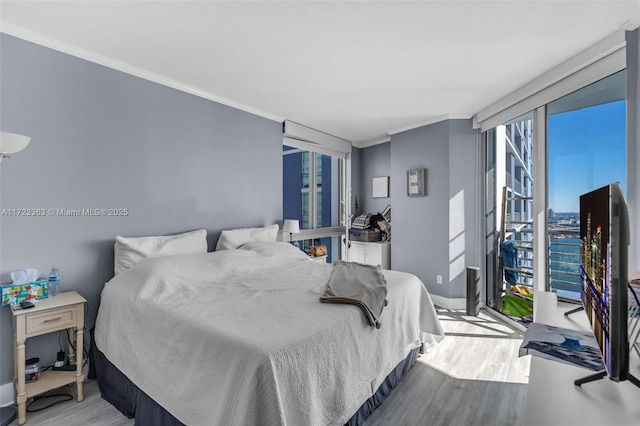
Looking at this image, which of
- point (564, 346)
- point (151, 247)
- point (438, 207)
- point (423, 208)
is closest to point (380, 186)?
point (423, 208)

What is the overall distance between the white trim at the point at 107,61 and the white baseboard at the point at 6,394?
8.03 ft

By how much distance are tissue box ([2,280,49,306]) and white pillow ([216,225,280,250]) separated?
1.42 m

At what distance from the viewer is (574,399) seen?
910mm

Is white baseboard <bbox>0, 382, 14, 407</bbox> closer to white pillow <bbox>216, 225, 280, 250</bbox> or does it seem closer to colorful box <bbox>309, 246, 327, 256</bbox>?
white pillow <bbox>216, 225, 280, 250</bbox>

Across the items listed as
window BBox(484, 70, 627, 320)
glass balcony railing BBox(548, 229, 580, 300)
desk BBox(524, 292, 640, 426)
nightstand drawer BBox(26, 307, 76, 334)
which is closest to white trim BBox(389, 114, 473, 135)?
window BBox(484, 70, 627, 320)

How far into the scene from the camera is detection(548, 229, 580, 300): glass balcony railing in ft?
9.03

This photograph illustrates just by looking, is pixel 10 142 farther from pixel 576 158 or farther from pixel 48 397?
pixel 576 158

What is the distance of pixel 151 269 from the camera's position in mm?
2213

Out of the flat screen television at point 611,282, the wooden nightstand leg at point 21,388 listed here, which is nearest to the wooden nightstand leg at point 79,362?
the wooden nightstand leg at point 21,388

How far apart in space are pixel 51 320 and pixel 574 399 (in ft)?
9.07

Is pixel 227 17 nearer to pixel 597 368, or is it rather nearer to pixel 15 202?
pixel 15 202

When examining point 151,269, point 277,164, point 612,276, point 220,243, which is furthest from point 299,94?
point 612,276

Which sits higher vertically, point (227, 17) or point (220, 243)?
point (227, 17)

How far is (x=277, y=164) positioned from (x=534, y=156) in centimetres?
292
